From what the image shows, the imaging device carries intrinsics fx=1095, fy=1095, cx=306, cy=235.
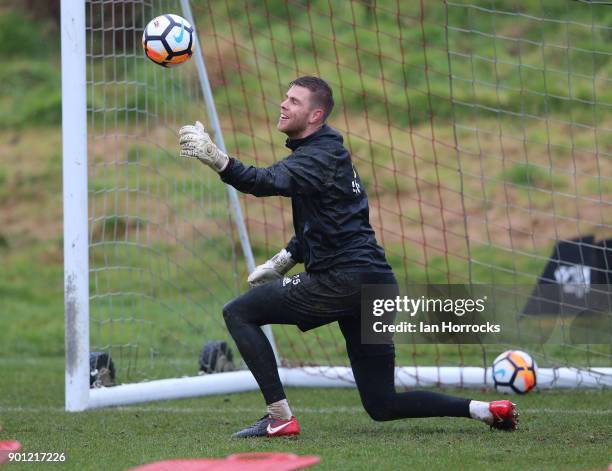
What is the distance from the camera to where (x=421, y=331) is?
31.3 ft

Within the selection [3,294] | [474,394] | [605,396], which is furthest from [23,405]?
A: [3,294]

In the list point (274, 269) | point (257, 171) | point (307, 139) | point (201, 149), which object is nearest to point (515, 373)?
point (274, 269)

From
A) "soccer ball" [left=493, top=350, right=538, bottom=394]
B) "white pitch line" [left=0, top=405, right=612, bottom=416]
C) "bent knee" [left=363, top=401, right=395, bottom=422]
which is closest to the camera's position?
"bent knee" [left=363, top=401, right=395, bottom=422]

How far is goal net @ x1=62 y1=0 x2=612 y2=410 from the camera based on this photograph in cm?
821

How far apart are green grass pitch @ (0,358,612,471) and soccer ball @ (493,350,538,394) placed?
0.35 ft

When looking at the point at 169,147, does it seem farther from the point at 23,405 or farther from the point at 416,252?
the point at 23,405

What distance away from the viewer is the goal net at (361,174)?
821 cm

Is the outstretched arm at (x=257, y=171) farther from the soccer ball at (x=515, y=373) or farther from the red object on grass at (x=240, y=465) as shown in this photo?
the soccer ball at (x=515, y=373)

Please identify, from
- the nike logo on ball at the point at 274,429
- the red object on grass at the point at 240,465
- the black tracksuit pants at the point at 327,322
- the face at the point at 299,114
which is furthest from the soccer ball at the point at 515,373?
the red object on grass at the point at 240,465

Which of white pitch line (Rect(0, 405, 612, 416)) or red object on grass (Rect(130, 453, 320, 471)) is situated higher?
white pitch line (Rect(0, 405, 612, 416))

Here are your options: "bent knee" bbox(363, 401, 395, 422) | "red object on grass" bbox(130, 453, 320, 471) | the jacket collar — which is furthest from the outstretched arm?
"red object on grass" bbox(130, 453, 320, 471)

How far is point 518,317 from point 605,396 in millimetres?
1498

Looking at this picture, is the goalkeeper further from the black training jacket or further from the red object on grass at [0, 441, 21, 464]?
the red object on grass at [0, 441, 21, 464]

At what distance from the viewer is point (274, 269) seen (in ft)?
21.3
